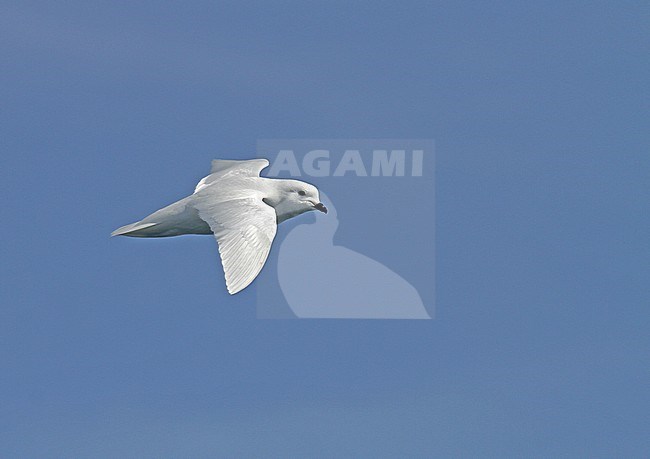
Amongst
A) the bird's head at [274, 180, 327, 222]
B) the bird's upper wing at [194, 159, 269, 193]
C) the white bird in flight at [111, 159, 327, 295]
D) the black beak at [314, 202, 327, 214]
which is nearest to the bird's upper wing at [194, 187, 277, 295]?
the white bird in flight at [111, 159, 327, 295]

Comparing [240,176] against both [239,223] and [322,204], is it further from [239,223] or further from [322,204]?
[239,223]

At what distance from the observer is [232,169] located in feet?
96.2

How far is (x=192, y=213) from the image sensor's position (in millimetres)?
25469

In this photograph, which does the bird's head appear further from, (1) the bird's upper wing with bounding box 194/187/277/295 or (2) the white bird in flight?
(1) the bird's upper wing with bounding box 194/187/277/295

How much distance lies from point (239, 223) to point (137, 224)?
3872 millimetres

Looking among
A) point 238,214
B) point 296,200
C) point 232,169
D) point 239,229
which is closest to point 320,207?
point 296,200

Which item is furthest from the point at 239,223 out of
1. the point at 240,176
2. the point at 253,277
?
the point at 240,176

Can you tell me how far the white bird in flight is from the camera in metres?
22.0

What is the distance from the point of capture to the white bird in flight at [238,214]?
22.0 meters

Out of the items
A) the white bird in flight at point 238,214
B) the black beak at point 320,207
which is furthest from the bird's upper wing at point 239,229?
the black beak at point 320,207

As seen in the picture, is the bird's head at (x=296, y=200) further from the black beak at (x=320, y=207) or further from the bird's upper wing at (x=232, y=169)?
the bird's upper wing at (x=232, y=169)

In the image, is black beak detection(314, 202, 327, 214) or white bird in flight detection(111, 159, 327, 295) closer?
white bird in flight detection(111, 159, 327, 295)

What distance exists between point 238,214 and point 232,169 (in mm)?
5657

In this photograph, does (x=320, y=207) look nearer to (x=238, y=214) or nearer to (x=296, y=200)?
(x=296, y=200)
